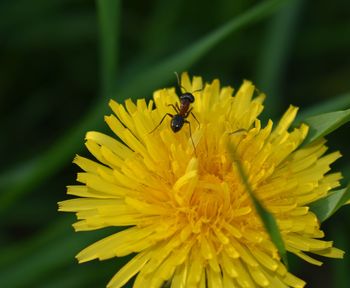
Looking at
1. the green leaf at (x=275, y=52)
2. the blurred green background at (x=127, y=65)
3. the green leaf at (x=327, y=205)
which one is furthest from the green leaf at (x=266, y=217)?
the green leaf at (x=275, y=52)

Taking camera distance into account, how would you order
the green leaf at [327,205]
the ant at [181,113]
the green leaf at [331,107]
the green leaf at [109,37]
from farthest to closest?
the green leaf at [109,37] < the green leaf at [331,107] < the ant at [181,113] < the green leaf at [327,205]

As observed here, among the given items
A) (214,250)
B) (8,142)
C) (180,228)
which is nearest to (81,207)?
(180,228)

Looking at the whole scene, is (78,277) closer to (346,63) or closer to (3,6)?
(3,6)

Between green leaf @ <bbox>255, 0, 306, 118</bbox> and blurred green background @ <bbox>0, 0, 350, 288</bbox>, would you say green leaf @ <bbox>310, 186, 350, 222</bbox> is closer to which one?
blurred green background @ <bbox>0, 0, 350, 288</bbox>

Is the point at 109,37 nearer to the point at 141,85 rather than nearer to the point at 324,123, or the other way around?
the point at 141,85

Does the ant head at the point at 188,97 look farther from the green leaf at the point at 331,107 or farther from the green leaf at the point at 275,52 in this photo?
the green leaf at the point at 275,52

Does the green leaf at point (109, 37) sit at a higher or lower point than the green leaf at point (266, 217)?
higher
